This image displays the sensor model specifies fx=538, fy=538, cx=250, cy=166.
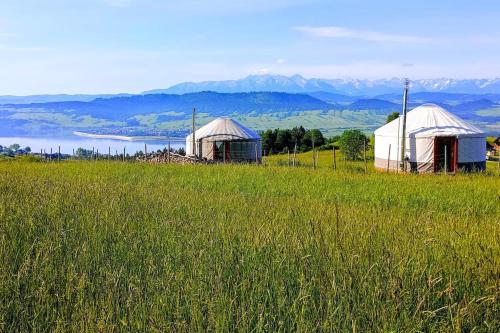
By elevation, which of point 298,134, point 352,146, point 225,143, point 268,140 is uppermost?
point 298,134

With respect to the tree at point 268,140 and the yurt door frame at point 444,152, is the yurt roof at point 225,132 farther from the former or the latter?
the tree at point 268,140

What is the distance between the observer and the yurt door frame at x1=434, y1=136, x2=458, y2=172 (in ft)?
78.9

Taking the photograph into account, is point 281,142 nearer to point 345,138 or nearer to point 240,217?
point 345,138

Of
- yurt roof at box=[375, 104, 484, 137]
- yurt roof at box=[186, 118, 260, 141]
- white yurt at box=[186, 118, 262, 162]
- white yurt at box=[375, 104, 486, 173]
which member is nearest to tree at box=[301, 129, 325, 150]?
yurt roof at box=[186, 118, 260, 141]

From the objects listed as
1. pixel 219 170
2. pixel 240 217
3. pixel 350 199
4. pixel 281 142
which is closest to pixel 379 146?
pixel 219 170

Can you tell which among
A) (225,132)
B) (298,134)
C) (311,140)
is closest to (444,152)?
(225,132)

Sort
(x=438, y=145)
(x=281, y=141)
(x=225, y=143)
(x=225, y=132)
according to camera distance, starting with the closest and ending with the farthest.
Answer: (x=438, y=145), (x=225, y=143), (x=225, y=132), (x=281, y=141)

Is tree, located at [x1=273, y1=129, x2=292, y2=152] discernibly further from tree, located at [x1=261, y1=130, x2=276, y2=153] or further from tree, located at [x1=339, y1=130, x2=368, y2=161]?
tree, located at [x1=339, y1=130, x2=368, y2=161]

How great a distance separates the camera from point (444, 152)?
2425cm

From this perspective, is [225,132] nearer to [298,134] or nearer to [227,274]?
[227,274]

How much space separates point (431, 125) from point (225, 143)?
11487 millimetres

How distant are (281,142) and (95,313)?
57001mm

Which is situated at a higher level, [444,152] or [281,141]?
[281,141]

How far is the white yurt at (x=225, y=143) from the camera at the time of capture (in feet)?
101
